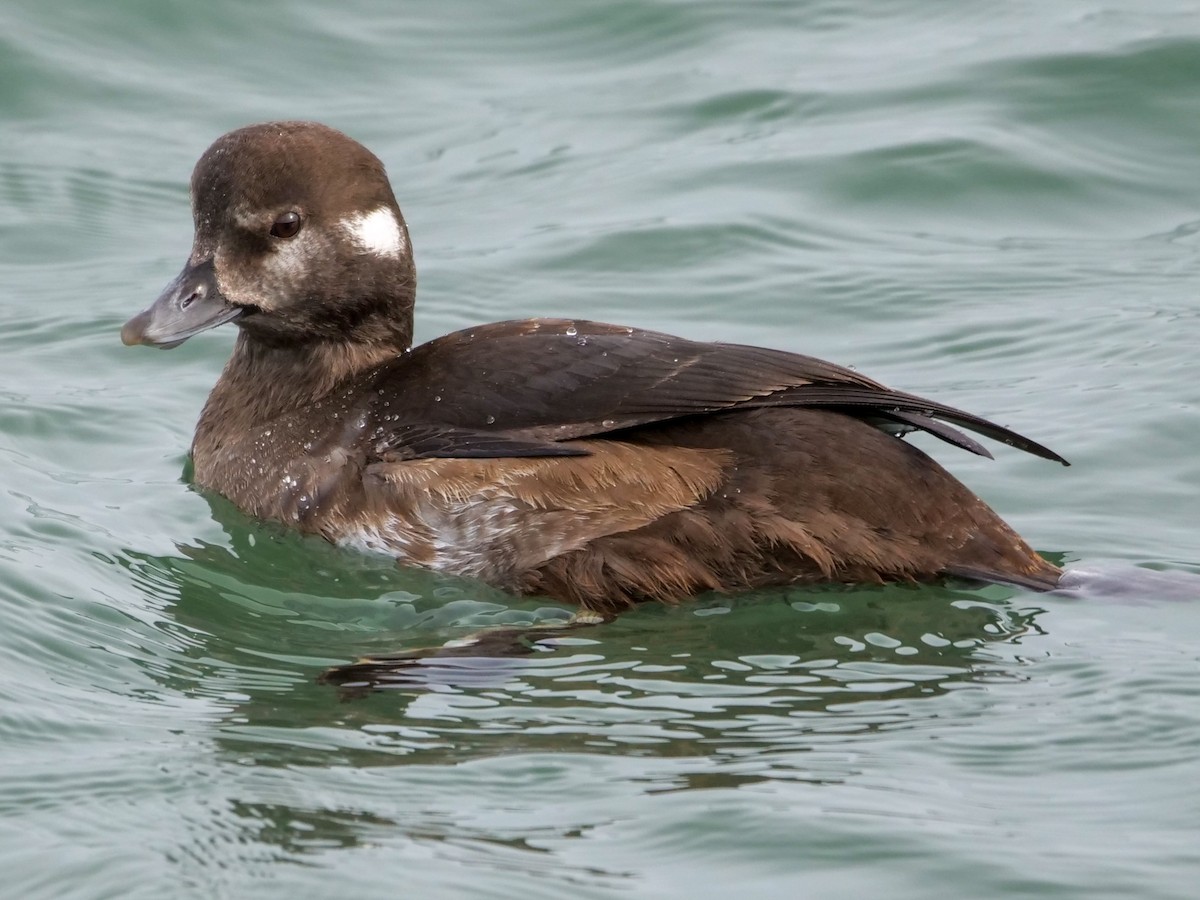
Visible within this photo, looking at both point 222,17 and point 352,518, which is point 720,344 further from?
point 222,17

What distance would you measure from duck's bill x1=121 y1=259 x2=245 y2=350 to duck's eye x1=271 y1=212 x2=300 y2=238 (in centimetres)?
22

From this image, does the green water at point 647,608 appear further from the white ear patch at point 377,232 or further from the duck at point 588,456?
the white ear patch at point 377,232

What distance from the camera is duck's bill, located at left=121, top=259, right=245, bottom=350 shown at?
18.8ft

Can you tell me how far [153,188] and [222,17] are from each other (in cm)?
186

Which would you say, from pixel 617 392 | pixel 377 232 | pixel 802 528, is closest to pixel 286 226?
pixel 377 232

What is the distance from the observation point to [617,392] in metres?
5.11

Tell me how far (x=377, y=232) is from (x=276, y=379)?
562 mm

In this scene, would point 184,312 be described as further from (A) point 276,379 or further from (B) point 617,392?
(B) point 617,392

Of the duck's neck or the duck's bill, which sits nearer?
the duck's bill

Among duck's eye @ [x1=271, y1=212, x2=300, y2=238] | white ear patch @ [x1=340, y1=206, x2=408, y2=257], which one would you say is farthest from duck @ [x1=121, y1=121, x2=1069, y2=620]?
white ear patch @ [x1=340, y1=206, x2=408, y2=257]

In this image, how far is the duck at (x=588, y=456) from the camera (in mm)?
4988

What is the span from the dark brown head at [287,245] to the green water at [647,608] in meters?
0.66

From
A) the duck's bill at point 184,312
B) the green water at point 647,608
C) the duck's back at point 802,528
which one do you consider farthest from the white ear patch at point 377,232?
the duck's back at point 802,528

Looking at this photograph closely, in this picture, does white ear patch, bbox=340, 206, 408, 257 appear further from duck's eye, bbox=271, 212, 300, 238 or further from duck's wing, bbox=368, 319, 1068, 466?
duck's wing, bbox=368, 319, 1068, 466
